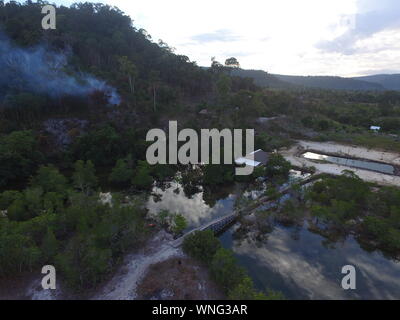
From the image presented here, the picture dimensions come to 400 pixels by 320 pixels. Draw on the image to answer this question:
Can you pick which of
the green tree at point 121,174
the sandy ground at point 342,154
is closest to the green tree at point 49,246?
the green tree at point 121,174

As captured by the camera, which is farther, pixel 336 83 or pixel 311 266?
pixel 336 83

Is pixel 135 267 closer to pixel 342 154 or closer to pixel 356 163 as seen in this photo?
pixel 356 163

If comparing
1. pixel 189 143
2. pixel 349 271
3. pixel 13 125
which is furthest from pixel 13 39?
pixel 349 271

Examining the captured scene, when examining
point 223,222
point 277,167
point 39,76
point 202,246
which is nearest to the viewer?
point 202,246

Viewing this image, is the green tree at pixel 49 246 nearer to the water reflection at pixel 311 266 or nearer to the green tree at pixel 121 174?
the green tree at pixel 121 174

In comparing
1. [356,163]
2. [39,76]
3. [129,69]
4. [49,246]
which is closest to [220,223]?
[49,246]

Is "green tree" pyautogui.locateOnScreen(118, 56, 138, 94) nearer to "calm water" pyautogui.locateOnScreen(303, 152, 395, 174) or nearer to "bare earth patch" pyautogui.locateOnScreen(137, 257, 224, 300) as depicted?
"calm water" pyautogui.locateOnScreen(303, 152, 395, 174)
